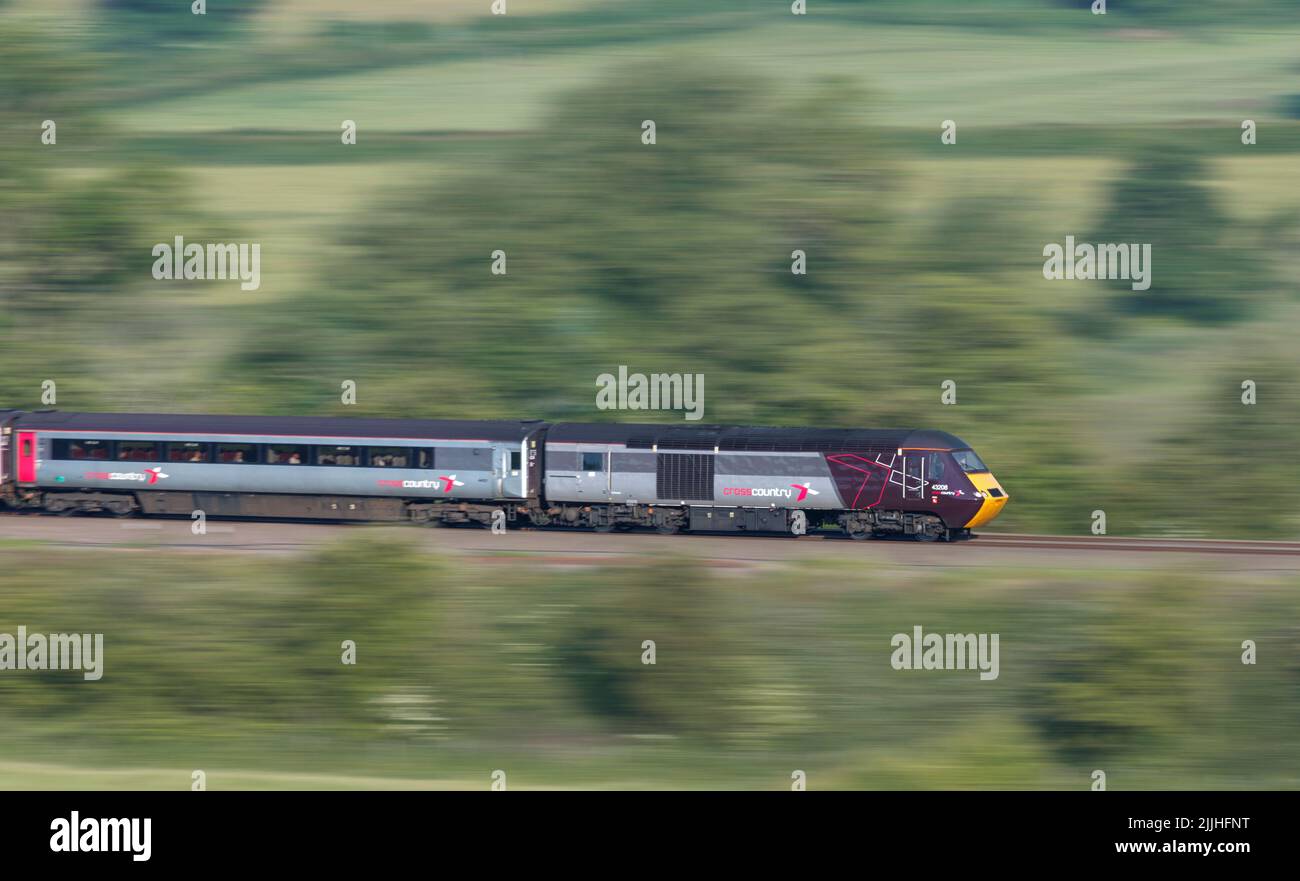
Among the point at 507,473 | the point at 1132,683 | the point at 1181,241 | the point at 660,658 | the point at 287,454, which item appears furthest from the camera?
the point at 1181,241

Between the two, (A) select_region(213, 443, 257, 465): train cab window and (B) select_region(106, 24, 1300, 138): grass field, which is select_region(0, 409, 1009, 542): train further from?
(B) select_region(106, 24, 1300, 138): grass field

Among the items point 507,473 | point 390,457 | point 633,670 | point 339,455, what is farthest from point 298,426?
point 633,670

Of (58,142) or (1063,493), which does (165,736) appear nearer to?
(1063,493)

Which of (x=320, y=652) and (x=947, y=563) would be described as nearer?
(x=320, y=652)

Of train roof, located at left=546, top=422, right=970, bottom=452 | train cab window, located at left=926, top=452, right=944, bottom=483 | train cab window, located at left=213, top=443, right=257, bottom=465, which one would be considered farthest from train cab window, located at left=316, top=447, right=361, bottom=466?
train cab window, located at left=926, top=452, right=944, bottom=483

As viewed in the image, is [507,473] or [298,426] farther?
[298,426]

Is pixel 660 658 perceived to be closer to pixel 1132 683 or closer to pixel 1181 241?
pixel 1132 683
